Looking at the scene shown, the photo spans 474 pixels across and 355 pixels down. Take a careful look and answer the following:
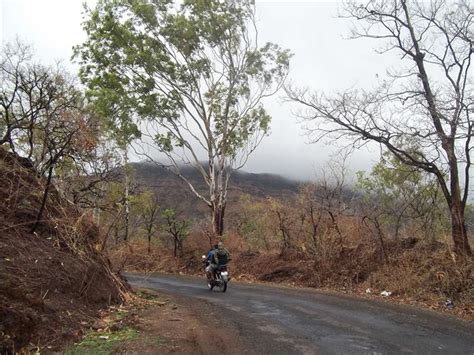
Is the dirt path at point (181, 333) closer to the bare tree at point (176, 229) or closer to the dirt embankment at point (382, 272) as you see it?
the dirt embankment at point (382, 272)

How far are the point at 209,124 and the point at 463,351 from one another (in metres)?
24.9

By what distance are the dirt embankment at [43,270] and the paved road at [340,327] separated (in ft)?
10.6

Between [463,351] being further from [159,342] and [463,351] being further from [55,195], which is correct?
[55,195]

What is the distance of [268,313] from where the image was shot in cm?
1230

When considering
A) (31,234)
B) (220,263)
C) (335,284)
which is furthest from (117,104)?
(31,234)

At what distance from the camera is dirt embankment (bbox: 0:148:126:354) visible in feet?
23.0

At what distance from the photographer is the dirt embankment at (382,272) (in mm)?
14387

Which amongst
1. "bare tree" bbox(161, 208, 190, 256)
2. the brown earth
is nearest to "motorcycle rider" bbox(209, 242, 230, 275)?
the brown earth

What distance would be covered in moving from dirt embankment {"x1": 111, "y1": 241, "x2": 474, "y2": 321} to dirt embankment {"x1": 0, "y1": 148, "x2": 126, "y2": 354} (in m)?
2.59

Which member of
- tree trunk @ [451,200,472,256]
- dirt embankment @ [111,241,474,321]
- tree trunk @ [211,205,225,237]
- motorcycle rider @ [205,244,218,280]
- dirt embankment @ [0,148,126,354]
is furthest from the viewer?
tree trunk @ [211,205,225,237]

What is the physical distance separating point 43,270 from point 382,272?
43.9 feet

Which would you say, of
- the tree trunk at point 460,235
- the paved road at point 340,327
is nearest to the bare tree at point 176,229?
the paved road at point 340,327

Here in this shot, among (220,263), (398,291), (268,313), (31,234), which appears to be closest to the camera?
(31,234)

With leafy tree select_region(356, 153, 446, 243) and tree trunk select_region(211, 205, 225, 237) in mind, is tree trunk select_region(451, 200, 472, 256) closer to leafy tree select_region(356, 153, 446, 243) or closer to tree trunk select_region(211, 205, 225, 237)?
leafy tree select_region(356, 153, 446, 243)
